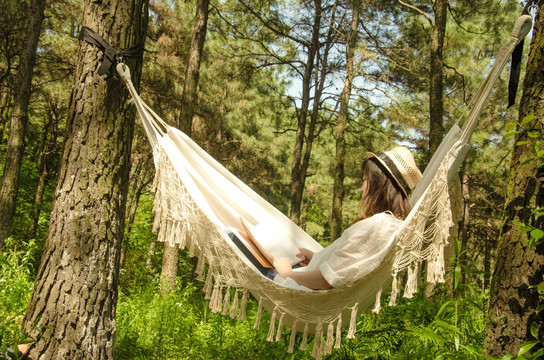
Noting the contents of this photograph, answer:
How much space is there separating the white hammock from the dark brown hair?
0.25ft

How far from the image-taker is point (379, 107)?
7.38 m

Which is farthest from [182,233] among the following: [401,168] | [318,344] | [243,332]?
[243,332]

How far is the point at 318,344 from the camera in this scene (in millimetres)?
1647

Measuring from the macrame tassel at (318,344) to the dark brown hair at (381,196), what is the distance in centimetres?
46

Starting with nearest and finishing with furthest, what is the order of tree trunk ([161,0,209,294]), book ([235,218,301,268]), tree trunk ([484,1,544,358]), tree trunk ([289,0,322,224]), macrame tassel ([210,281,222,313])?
tree trunk ([484,1,544,358])
macrame tassel ([210,281,222,313])
book ([235,218,301,268])
tree trunk ([161,0,209,294])
tree trunk ([289,0,322,224])

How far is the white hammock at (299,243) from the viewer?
1.54 m

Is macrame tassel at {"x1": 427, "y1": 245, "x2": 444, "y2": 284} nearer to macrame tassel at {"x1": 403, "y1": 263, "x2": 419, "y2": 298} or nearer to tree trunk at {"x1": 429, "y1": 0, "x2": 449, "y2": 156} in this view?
macrame tassel at {"x1": 403, "y1": 263, "x2": 419, "y2": 298}

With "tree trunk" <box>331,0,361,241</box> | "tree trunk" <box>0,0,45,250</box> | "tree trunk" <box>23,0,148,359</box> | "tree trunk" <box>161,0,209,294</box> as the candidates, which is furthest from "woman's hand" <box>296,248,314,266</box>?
"tree trunk" <box>331,0,361,241</box>

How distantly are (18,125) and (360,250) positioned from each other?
4.45 m

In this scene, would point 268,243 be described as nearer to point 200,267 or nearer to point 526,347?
point 200,267

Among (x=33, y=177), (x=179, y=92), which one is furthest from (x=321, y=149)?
(x=33, y=177)

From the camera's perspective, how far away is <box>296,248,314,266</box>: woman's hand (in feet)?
6.68

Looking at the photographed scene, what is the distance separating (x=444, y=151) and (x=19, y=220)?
7.71 m

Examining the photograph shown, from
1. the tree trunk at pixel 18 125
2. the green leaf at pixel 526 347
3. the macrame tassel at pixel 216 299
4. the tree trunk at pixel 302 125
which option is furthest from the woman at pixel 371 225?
the tree trunk at pixel 302 125
